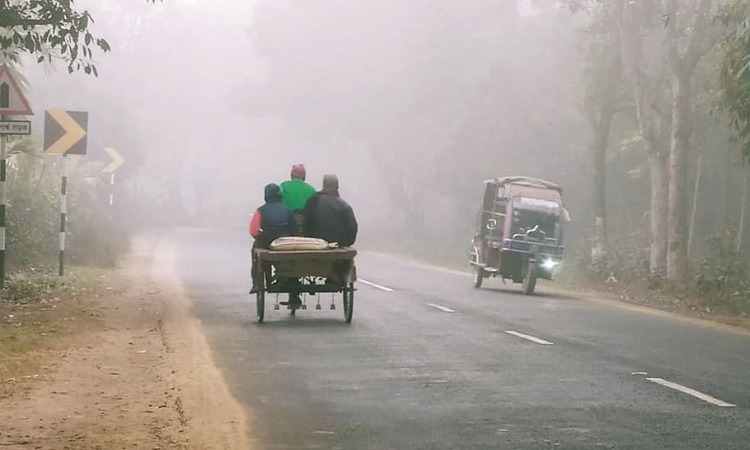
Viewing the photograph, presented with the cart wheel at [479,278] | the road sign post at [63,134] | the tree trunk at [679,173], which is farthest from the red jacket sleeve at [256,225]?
the tree trunk at [679,173]

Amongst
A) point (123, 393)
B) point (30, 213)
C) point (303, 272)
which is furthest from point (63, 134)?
point (123, 393)

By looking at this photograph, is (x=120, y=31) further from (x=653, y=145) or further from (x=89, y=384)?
(x=89, y=384)

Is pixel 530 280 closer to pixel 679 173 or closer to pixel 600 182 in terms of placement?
pixel 679 173

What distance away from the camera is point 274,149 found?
98.1 meters

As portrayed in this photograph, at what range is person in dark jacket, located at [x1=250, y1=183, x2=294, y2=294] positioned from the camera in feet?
53.8

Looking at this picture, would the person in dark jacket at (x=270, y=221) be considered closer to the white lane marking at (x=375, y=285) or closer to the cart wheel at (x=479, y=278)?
the white lane marking at (x=375, y=285)

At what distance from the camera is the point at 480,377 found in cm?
1094

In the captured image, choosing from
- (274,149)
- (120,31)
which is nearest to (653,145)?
(120,31)

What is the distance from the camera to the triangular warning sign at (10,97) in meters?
16.9

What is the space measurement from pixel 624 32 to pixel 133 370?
19241 mm

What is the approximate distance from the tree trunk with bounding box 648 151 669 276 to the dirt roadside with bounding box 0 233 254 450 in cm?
1415

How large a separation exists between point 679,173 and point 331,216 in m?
11.4

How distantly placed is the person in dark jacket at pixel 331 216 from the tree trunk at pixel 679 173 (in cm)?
1106

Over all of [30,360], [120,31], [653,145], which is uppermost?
[120,31]
